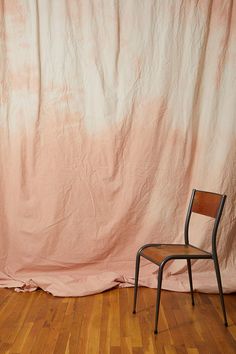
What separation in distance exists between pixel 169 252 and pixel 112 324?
1.69 feet

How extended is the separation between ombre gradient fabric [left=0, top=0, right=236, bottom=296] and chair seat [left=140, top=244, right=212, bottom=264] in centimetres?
54

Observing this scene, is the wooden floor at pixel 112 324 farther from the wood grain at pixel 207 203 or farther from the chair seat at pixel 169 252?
the wood grain at pixel 207 203

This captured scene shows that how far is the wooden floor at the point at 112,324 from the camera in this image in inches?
74.4

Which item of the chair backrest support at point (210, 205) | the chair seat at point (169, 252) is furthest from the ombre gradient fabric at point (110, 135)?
the chair seat at point (169, 252)

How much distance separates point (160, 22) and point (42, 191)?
1.49m

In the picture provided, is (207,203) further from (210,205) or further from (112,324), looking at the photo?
(112,324)

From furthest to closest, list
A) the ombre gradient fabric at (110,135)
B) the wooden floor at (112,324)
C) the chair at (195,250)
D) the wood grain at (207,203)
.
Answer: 1. the ombre gradient fabric at (110,135)
2. the wood grain at (207,203)
3. the chair at (195,250)
4. the wooden floor at (112,324)

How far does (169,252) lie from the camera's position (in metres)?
2.14

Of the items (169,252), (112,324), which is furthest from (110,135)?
(112,324)

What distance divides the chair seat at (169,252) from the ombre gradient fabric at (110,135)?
21.2 inches

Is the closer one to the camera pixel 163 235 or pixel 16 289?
pixel 16 289

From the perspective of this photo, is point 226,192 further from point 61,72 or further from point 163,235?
point 61,72

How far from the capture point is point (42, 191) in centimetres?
284

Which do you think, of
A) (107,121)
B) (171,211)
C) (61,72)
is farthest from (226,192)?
(61,72)
